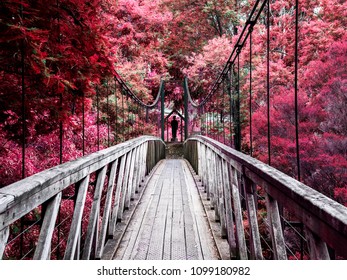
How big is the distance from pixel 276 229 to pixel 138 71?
9.13 m

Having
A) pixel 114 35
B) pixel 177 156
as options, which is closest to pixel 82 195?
pixel 114 35

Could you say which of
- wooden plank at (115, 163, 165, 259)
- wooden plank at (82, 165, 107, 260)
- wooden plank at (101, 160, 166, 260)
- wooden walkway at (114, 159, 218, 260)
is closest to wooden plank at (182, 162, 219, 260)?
wooden walkway at (114, 159, 218, 260)

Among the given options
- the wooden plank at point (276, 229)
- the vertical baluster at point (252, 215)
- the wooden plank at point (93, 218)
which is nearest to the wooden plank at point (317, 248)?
the wooden plank at point (276, 229)

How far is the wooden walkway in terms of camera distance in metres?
2.32

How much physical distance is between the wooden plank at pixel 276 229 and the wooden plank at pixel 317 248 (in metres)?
0.31

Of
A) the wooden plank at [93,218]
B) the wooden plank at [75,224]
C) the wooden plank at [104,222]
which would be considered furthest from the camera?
the wooden plank at [104,222]

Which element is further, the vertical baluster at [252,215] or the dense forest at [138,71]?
the dense forest at [138,71]

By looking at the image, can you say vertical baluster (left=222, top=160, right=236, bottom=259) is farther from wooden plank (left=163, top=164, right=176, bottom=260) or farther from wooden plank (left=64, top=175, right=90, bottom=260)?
wooden plank (left=64, top=175, right=90, bottom=260)

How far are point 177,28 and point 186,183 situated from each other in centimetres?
1195

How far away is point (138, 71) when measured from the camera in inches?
392

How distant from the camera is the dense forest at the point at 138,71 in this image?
2285mm

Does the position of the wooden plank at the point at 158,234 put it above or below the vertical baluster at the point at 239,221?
below

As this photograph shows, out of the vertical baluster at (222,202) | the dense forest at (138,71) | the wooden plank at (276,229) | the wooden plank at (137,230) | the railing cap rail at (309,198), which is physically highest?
the dense forest at (138,71)

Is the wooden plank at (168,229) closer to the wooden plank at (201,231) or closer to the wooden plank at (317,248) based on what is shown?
the wooden plank at (201,231)
